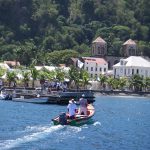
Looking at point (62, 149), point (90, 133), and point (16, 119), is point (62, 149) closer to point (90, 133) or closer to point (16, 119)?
point (90, 133)

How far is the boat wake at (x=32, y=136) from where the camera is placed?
4578cm

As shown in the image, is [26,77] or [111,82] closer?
[26,77]

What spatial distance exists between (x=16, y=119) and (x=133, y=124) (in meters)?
12.2

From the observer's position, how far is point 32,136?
168 feet

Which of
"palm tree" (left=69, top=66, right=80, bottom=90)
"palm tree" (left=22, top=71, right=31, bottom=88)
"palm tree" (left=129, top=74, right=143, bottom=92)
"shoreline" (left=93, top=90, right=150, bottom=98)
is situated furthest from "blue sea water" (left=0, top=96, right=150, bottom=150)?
"palm tree" (left=129, top=74, right=143, bottom=92)

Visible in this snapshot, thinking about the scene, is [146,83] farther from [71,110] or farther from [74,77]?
[71,110]

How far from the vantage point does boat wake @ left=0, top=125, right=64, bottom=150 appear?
45.8m

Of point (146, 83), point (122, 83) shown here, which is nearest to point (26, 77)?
point (122, 83)

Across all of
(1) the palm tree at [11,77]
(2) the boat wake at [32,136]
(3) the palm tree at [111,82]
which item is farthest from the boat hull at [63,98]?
(3) the palm tree at [111,82]

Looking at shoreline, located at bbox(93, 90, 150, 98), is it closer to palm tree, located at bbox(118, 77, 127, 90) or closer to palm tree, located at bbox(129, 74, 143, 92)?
palm tree, located at bbox(118, 77, 127, 90)

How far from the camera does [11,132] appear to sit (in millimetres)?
54469

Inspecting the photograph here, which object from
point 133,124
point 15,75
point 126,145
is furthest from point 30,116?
point 15,75

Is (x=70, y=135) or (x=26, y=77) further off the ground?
→ (x=26, y=77)

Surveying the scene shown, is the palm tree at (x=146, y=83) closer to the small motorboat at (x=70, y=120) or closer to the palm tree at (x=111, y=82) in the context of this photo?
the palm tree at (x=111, y=82)
